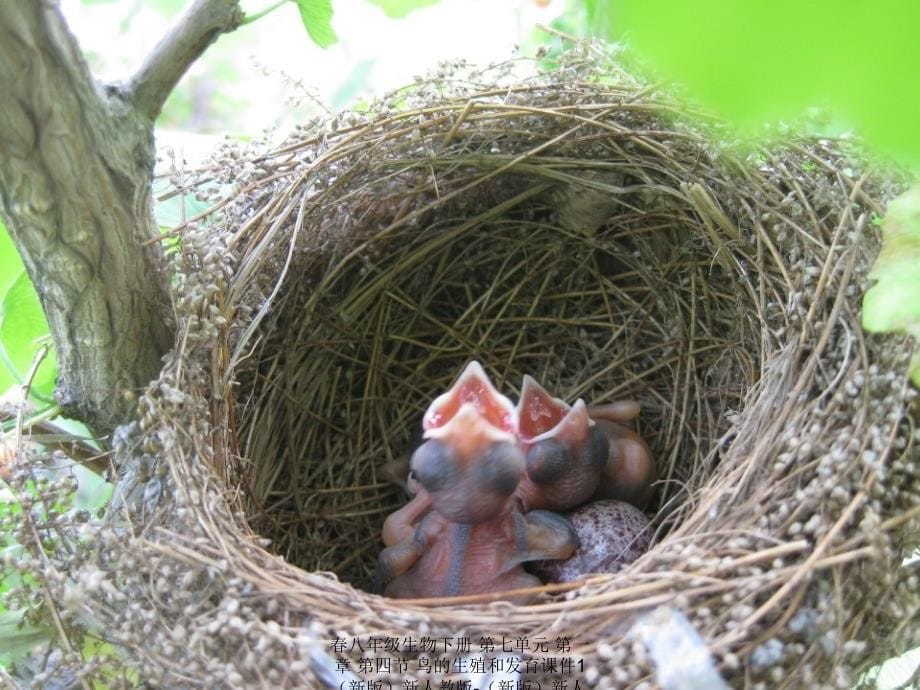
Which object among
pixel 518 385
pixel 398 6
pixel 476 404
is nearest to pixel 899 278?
pixel 476 404

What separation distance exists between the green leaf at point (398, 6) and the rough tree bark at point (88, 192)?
1.29 ft

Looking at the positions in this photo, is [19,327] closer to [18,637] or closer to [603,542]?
[18,637]

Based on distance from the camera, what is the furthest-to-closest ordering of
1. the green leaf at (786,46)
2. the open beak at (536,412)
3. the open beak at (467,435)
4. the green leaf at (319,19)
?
the open beak at (536,412), the open beak at (467,435), the green leaf at (319,19), the green leaf at (786,46)

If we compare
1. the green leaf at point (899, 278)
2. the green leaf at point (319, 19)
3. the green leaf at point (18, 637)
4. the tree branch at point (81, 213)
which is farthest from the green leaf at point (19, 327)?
the green leaf at point (899, 278)

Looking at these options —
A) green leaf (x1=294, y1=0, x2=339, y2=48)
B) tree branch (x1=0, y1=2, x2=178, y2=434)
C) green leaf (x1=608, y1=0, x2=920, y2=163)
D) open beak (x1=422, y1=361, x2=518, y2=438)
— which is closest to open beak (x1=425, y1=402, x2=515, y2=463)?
open beak (x1=422, y1=361, x2=518, y2=438)

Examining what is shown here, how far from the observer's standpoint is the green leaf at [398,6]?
1.19m

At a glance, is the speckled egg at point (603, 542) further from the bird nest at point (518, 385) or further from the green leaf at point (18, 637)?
the green leaf at point (18, 637)

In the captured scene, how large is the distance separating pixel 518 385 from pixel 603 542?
420 millimetres

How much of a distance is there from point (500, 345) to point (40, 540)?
844 millimetres

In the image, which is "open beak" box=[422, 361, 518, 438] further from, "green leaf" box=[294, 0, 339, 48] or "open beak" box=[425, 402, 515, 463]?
"green leaf" box=[294, 0, 339, 48]

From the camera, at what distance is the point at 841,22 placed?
18 centimetres

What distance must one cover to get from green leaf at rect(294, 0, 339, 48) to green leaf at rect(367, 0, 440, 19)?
0.60 ft

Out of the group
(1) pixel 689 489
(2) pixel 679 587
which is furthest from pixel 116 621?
(1) pixel 689 489

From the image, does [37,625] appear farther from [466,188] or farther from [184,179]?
Result: [466,188]
